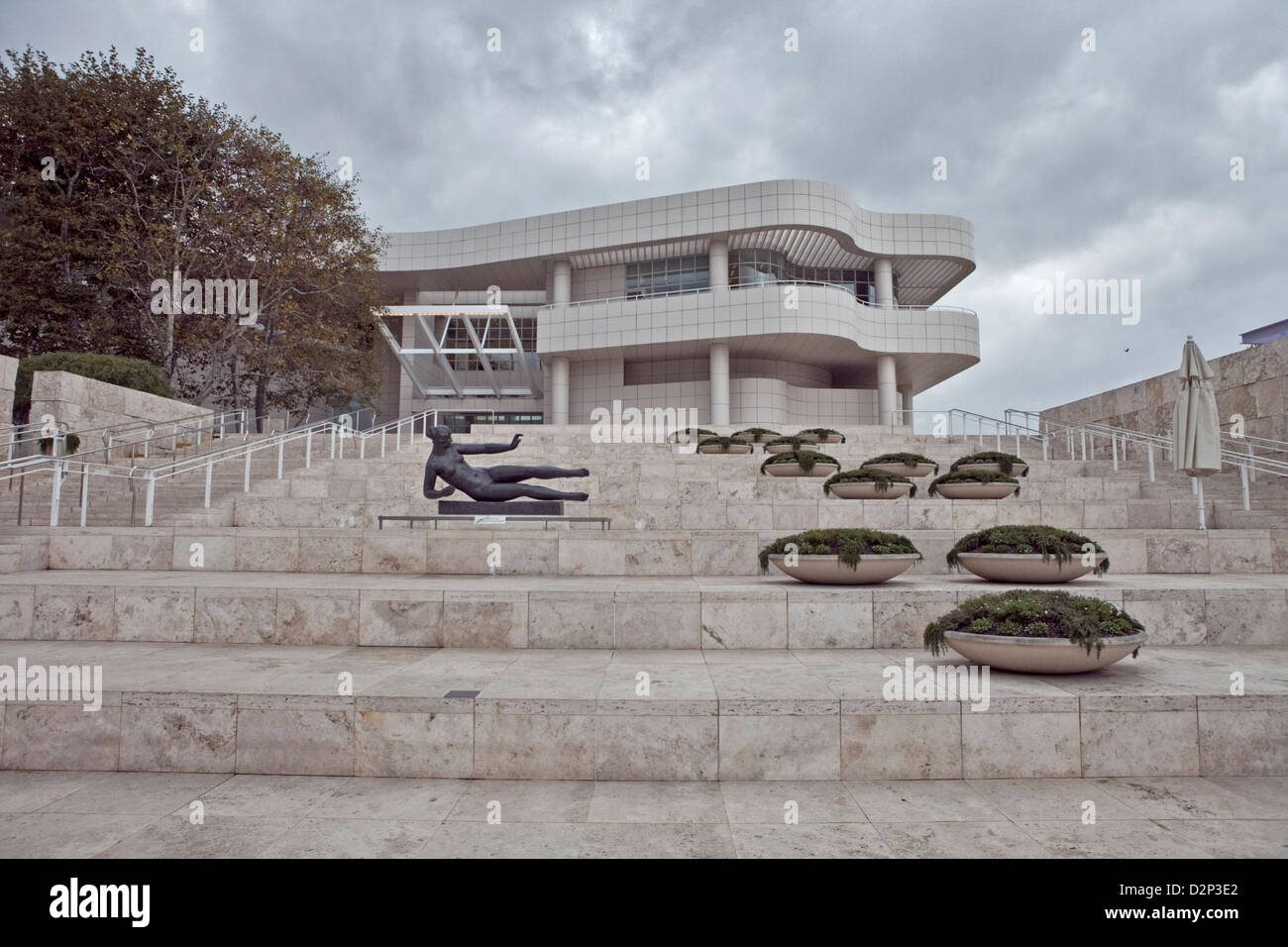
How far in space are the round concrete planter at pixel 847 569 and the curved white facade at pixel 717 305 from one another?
2512cm

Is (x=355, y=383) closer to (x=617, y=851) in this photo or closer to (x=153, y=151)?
(x=153, y=151)

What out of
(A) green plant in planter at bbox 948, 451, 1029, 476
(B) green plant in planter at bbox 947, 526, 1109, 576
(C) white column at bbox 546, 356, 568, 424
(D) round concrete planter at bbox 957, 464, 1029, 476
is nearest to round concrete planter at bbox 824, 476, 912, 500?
(A) green plant in planter at bbox 948, 451, 1029, 476

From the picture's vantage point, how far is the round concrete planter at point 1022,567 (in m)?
7.42

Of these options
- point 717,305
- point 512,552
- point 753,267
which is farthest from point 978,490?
point 753,267

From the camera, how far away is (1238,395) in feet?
50.2

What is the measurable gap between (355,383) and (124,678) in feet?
84.8

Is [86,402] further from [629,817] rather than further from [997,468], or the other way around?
[997,468]

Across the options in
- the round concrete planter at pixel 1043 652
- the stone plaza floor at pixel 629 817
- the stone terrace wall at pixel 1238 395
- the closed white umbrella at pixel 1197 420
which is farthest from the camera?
the stone terrace wall at pixel 1238 395

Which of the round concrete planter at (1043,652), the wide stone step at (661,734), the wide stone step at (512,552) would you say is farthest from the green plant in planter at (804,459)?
the wide stone step at (661,734)

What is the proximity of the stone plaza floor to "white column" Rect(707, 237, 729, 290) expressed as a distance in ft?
103

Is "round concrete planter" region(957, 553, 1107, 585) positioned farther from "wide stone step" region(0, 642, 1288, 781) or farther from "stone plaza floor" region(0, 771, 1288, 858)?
"stone plaza floor" region(0, 771, 1288, 858)

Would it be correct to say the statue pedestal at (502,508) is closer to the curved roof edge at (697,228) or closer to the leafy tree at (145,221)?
the leafy tree at (145,221)

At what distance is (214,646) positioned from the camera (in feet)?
21.6

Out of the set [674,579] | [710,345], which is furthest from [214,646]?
[710,345]
